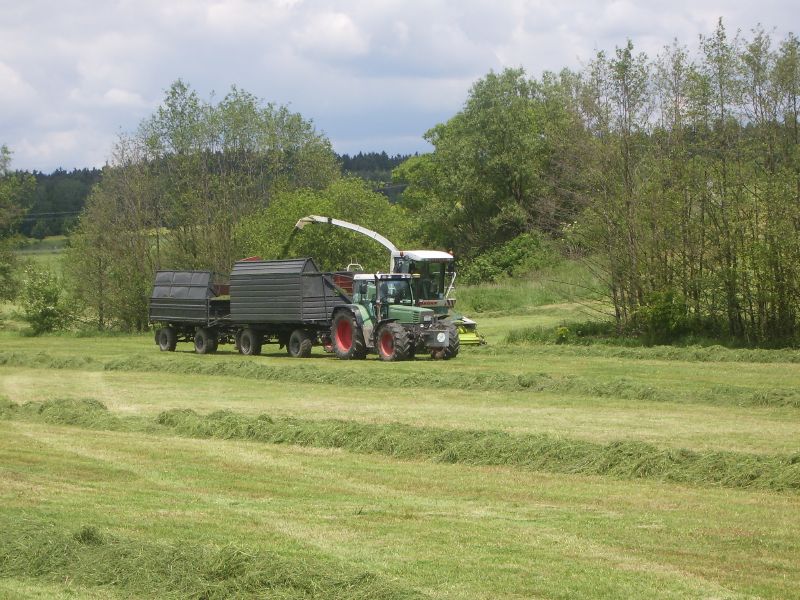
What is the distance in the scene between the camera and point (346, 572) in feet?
23.9

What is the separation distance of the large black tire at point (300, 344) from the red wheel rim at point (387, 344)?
3243 millimetres

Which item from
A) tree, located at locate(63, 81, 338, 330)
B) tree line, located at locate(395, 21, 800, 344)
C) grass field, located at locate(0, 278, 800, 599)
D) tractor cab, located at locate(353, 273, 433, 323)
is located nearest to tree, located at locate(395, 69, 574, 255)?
tree, located at locate(63, 81, 338, 330)

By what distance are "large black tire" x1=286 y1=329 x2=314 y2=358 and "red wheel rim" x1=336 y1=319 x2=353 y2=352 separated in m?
1.29

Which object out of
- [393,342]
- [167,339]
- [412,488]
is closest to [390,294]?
[393,342]

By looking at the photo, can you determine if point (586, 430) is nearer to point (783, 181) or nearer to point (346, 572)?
point (346, 572)

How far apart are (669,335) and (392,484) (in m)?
18.7

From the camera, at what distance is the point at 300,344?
29.5 metres

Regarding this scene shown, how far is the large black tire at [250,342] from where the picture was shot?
3088 centimetres

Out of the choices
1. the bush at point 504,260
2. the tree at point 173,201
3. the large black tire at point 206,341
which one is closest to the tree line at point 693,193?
the large black tire at point 206,341

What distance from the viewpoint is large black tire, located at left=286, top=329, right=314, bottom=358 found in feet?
96.4

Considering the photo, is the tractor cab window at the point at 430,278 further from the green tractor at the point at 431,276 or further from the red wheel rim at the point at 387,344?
the red wheel rim at the point at 387,344

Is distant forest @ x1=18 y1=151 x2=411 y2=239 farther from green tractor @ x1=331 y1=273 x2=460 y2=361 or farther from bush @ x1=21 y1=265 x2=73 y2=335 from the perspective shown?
green tractor @ x1=331 y1=273 x2=460 y2=361

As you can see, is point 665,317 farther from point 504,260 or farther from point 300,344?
point 504,260

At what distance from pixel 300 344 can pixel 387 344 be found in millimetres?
3677
